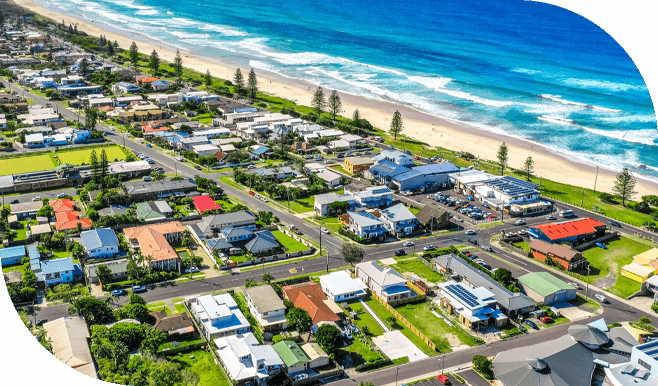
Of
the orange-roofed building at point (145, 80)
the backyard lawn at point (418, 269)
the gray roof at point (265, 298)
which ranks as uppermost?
the orange-roofed building at point (145, 80)

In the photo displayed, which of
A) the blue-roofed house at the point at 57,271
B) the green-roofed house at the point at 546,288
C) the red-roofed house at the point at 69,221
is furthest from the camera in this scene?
the red-roofed house at the point at 69,221

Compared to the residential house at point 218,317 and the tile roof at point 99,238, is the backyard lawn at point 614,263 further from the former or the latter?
the tile roof at point 99,238

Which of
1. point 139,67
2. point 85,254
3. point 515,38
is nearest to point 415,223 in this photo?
point 85,254

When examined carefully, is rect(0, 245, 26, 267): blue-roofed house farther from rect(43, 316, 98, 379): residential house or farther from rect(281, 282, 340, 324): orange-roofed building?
rect(281, 282, 340, 324): orange-roofed building

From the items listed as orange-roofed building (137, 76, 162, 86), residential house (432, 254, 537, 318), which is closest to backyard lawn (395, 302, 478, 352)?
residential house (432, 254, 537, 318)

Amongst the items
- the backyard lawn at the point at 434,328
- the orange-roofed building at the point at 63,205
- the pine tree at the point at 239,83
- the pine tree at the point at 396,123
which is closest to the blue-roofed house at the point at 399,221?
the backyard lawn at the point at 434,328

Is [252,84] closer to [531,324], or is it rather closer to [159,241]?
[159,241]
